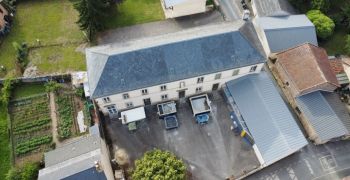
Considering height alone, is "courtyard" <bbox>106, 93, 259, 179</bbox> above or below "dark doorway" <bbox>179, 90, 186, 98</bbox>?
below

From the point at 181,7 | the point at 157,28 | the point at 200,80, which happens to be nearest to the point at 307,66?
the point at 200,80

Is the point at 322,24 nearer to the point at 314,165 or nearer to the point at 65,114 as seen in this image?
the point at 314,165

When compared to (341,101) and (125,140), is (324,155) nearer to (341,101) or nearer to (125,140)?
(341,101)

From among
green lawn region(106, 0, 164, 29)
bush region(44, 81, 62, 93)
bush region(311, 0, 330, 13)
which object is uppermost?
green lawn region(106, 0, 164, 29)

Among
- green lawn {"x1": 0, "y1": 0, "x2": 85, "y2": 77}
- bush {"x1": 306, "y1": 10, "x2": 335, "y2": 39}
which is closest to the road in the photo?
bush {"x1": 306, "y1": 10, "x2": 335, "y2": 39}

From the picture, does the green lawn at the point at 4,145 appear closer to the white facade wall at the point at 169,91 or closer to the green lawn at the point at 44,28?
the green lawn at the point at 44,28

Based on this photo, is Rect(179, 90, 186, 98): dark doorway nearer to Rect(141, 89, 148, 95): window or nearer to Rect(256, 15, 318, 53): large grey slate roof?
Rect(141, 89, 148, 95): window
